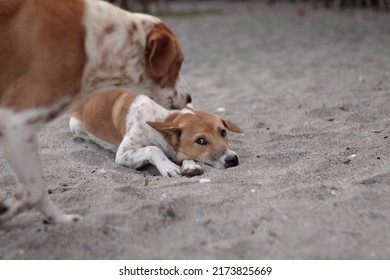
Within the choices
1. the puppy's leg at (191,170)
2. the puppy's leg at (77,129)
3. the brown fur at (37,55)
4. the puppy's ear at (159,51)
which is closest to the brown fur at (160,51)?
the puppy's ear at (159,51)

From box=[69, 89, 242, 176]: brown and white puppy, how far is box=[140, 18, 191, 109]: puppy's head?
28.2 inches

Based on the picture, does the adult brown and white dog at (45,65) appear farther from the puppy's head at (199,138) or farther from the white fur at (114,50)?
the puppy's head at (199,138)

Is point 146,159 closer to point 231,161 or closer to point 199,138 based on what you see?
point 199,138

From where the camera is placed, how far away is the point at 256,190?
426 centimetres

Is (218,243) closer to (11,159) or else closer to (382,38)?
(11,159)

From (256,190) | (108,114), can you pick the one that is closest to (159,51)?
(256,190)

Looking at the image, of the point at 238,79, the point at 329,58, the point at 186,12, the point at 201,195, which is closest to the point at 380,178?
the point at 201,195

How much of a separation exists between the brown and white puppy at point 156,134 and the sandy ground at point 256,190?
133 millimetres

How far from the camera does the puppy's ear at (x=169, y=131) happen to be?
524cm

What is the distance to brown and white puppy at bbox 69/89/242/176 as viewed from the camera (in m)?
5.13

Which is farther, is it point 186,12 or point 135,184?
point 186,12

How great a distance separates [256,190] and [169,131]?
1.26 meters

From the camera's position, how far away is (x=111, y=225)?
376 centimetres
